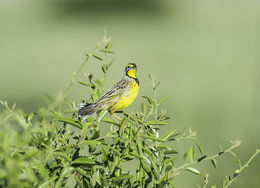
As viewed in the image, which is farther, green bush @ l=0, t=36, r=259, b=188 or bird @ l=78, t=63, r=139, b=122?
bird @ l=78, t=63, r=139, b=122

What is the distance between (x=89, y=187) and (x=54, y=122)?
0.31ft

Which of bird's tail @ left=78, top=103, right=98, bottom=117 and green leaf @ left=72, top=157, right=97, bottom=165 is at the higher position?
bird's tail @ left=78, top=103, right=98, bottom=117

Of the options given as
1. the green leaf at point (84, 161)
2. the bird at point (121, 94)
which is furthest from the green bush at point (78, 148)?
the bird at point (121, 94)

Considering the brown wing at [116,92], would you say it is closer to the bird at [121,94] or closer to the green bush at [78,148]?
the bird at [121,94]

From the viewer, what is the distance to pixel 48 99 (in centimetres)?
50

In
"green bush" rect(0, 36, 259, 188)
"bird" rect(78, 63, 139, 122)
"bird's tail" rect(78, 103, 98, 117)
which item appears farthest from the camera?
"bird" rect(78, 63, 139, 122)

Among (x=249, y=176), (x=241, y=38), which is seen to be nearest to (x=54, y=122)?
(x=249, y=176)

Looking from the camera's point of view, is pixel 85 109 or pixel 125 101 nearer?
pixel 85 109

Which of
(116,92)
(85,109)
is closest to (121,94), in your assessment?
(116,92)

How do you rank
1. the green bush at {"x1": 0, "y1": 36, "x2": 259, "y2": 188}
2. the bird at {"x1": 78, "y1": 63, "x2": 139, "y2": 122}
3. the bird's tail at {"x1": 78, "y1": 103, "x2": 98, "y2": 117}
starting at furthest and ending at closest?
the bird at {"x1": 78, "y1": 63, "x2": 139, "y2": 122}, the bird's tail at {"x1": 78, "y1": 103, "x2": 98, "y2": 117}, the green bush at {"x1": 0, "y1": 36, "x2": 259, "y2": 188}

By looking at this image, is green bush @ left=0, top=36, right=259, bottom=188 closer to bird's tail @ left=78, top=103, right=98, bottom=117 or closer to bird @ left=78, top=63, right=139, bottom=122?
bird's tail @ left=78, top=103, right=98, bottom=117

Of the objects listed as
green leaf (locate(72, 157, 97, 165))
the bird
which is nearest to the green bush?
green leaf (locate(72, 157, 97, 165))

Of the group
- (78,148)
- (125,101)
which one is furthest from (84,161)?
(125,101)

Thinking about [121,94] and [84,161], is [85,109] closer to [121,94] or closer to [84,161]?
[84,161]
